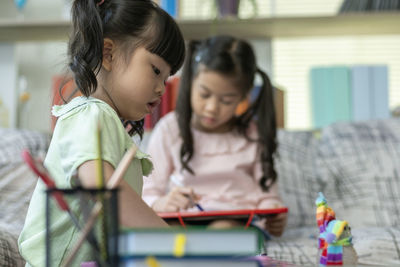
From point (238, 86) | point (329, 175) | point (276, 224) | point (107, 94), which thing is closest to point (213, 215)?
point (276, 224)

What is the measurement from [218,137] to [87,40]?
3.12 feet

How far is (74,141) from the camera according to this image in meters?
0.78

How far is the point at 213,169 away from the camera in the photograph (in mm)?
1806

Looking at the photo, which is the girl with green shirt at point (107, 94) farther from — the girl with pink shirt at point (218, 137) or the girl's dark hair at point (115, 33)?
the girl with pink shirt at point (218, 137)

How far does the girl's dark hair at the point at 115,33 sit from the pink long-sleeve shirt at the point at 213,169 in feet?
2.35

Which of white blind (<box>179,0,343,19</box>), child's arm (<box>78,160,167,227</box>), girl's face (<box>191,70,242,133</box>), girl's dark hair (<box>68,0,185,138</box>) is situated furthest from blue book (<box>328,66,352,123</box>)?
child's arm (<box>78,160,167,227</box>)

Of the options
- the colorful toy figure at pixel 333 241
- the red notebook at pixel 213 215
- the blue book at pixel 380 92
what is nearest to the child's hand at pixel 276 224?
the red notebook at pixel 213 215

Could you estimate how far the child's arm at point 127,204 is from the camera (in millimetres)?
736

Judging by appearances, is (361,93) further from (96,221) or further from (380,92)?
(96,221)

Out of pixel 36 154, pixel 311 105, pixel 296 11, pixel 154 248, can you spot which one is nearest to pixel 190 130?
pixel 36 154

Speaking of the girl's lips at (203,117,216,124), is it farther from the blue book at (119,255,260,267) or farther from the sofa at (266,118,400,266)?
the blue book at (119,255,260,267)

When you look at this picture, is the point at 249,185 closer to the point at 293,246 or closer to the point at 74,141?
the point at 293,246

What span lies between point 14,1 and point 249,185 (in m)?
1.33

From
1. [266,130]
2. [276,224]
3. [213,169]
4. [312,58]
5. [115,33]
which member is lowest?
[276,224]
